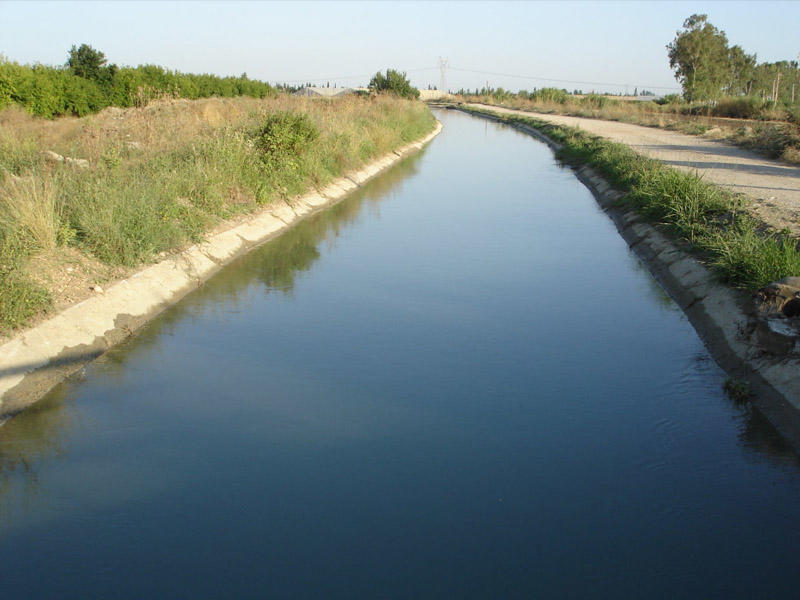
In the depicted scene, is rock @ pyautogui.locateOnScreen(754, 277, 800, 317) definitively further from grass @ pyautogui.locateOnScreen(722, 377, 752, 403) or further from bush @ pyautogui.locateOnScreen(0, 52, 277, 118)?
bush @ pyautogui.locateOnScreen(0, 52, 277, 118)

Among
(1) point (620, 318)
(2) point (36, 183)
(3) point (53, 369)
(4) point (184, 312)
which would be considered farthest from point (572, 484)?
(2) point (36, 183)

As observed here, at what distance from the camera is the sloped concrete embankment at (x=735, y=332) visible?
668 centimetres

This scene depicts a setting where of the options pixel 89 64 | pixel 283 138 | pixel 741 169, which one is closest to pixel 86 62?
pixel 89 64

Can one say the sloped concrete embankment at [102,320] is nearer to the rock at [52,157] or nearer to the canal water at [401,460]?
the canal water at [401,460]

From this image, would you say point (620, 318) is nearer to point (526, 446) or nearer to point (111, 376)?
point (526, 446)

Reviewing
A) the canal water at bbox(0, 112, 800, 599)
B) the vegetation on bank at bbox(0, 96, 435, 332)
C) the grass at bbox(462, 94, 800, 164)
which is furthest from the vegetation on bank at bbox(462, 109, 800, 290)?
the vegetation on bank at bbox(0, 96, 435, 332)

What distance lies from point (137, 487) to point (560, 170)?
74.2 feet

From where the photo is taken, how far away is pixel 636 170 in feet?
58.8

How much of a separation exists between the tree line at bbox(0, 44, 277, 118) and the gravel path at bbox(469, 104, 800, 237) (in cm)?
1531

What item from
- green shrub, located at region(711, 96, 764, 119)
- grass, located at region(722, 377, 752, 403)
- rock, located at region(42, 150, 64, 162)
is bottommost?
grass, located at region(722, 377, 752, 403)

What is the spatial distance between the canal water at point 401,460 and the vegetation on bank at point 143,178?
3.82 feet

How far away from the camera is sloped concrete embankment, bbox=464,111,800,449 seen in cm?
668

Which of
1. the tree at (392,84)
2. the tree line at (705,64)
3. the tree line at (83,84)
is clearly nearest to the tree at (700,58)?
the tree line at (705,64)

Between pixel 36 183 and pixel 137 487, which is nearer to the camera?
pixel 137 487
